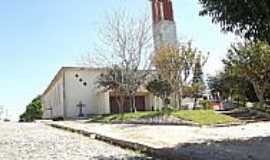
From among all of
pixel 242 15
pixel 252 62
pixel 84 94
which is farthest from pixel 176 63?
pixel 242 15

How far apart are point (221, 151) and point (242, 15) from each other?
3321 mm

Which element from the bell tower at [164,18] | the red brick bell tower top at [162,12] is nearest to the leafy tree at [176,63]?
the bell tower at [164,18]

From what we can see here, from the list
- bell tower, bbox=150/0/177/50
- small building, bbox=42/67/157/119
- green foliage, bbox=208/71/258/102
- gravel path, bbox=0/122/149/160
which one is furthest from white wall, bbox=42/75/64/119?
gravel path, bbox=0/122/149/160

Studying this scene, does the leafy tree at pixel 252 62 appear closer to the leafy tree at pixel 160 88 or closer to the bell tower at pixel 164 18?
the leafy tree at pixel 160 88

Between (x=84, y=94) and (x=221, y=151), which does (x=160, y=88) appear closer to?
(x=84, y=94)

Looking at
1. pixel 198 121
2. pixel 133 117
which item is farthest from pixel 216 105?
pixel 198 121

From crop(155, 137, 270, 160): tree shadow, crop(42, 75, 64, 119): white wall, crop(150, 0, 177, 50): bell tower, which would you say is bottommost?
crop(155, 137, 270, 160): tree shadow

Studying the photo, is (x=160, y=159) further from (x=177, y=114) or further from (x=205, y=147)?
(x=177, y=114)

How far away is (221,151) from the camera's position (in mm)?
11164

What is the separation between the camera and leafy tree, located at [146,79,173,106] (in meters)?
36.9

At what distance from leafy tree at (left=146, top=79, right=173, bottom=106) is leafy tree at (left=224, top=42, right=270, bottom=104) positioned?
6.68 m

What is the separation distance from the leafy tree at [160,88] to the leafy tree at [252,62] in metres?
6.68

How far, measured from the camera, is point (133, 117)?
28047 millimetres

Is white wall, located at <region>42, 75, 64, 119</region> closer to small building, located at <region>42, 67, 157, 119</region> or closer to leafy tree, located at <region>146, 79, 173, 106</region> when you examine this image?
small building, located at <region>42, 67, 157, 119</region>
